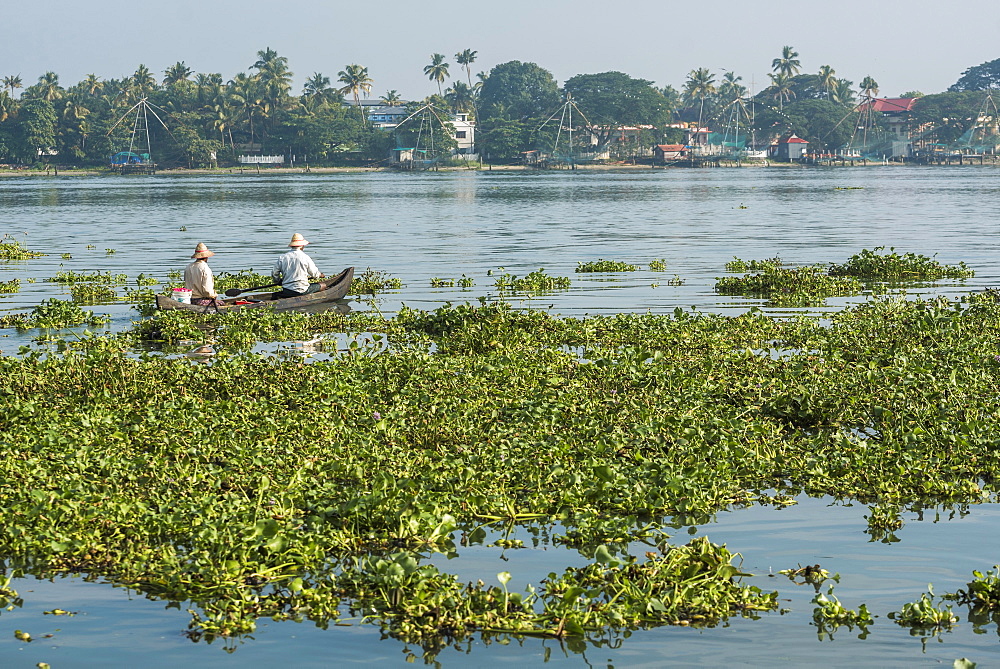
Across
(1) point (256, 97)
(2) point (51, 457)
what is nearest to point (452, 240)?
(2) point (51, 457)

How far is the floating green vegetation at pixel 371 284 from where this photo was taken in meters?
26.9

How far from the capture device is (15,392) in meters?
13.6

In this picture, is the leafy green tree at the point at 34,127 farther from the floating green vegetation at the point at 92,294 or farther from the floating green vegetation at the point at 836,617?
the floating green vegetation at the point at 836,617

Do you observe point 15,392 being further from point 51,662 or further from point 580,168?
point 580,168

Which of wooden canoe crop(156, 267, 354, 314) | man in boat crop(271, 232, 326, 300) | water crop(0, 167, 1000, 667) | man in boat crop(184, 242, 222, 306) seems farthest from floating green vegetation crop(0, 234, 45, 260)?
man in boat crop(184, 242, 222, 306)

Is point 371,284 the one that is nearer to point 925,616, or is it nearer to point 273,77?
point 925,616

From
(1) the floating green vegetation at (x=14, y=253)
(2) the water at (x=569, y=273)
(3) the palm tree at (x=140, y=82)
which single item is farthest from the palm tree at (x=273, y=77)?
(1) the floating green vegetation at (x=14, y=253)

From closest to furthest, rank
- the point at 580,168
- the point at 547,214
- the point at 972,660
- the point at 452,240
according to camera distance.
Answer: the point at 972,660
the point at 452,240
the point at 547,214
the point at 580,168

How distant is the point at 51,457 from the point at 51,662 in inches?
134

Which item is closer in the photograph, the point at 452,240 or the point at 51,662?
the point at 51,662

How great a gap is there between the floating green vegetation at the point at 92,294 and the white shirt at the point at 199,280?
4.51 meters

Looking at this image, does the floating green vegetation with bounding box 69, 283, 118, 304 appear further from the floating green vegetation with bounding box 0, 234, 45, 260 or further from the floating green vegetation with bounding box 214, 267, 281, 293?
the floating green vegetation with bounding box 0, 234, 45, 260

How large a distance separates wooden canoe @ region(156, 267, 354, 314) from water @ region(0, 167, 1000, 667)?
2.35ft

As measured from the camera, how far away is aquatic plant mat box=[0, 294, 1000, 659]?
778 centimetres
